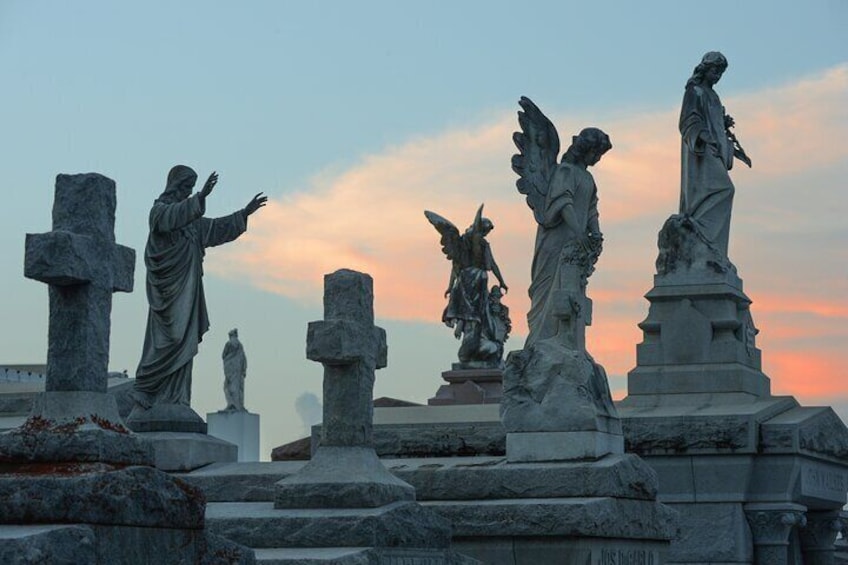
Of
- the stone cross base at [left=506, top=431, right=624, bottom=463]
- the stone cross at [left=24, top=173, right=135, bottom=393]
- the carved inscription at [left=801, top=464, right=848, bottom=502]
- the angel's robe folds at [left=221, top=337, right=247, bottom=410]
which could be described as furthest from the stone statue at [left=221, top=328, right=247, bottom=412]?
the stone cross at [left=24, top=173, right=135, bottom=393]

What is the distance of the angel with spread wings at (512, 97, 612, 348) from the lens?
15273 millimetres

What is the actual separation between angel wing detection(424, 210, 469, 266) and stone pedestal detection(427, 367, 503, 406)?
358cm

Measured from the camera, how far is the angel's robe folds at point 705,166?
55.1 ft

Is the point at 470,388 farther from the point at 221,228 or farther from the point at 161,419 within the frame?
the point at 161,419

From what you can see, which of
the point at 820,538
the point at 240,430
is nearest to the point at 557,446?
the point at 820,538

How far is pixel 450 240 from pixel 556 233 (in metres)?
13.3

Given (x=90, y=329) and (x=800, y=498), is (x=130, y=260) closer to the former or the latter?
(x=90, y=329)

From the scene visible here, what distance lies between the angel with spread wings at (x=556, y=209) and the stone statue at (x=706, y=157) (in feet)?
5.52

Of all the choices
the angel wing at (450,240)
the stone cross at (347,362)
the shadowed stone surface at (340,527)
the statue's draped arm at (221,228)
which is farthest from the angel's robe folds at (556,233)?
the angel wing at (450,240)

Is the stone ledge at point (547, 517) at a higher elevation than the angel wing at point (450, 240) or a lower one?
lower

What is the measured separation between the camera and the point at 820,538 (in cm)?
1575

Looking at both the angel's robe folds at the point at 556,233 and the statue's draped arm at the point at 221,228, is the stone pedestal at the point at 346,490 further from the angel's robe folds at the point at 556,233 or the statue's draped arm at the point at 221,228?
the angel's robe folds at the point at 556,233

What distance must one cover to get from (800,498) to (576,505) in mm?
4074

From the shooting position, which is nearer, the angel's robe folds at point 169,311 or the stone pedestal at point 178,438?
the stone pedestal at point 178,438
